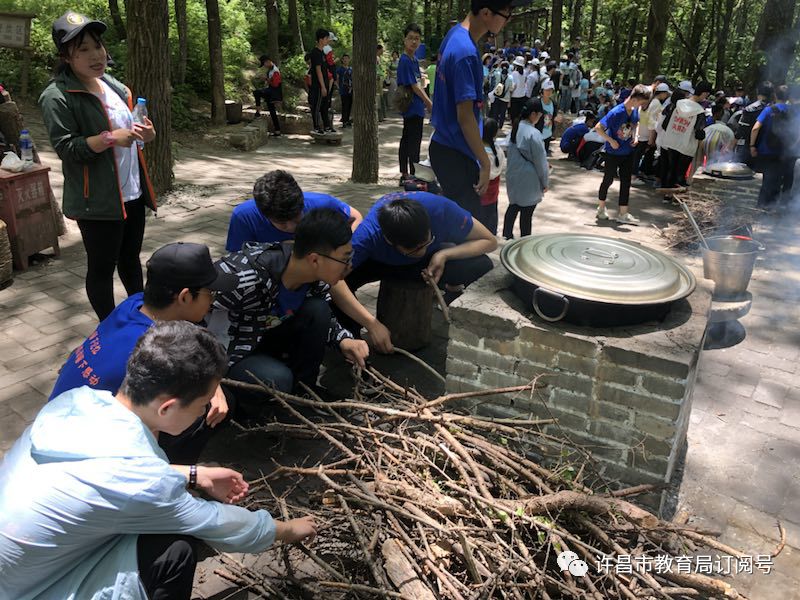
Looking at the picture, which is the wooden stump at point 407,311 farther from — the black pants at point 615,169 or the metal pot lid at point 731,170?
the metal pot lid at point 731,170

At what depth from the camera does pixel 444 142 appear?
4.80 metres

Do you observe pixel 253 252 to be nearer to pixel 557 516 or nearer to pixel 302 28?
pixel 557 516

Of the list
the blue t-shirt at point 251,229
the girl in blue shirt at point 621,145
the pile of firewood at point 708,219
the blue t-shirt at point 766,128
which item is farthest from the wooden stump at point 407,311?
the blue t-shirt at point 766,128

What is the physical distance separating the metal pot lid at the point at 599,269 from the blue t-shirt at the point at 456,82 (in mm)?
1360

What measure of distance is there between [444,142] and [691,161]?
21.3 ft

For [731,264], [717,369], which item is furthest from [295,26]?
[717,369]

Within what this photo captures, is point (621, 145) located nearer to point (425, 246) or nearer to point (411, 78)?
point (411, 78)

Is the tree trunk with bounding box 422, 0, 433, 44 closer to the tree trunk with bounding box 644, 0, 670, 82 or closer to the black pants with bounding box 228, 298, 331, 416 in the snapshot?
the tree trunk with bounding box 644, 0, 670, 82

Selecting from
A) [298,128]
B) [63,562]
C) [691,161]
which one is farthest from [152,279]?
[298,128]

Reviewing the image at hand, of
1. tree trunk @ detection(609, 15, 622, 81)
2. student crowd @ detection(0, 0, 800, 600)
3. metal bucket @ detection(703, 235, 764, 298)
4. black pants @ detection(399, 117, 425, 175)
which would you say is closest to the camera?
student crowd @ detection(0, 0, 800, 600)

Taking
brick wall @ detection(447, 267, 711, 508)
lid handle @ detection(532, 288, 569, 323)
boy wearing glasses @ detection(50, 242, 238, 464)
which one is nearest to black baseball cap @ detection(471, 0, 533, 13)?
brick wall @ detection(447, 267, 711, 508)

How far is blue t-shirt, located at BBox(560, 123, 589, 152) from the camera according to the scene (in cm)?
1224

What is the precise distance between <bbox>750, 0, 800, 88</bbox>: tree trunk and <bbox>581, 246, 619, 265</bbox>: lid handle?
16222mm

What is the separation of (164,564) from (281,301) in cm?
160
